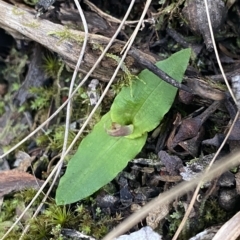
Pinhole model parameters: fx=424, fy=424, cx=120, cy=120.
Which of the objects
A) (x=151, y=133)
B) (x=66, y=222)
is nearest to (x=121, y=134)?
(x=151, y=133)

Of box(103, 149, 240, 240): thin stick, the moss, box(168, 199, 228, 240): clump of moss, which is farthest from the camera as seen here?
the moss

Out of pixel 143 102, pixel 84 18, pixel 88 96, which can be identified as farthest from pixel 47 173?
pixel 84 18

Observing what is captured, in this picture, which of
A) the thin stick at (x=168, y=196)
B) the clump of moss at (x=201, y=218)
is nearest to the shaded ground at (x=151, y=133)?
the clump of moss at (x=201, y=218)

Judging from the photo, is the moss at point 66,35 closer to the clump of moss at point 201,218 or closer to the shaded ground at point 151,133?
the shaded ground at point 151,133

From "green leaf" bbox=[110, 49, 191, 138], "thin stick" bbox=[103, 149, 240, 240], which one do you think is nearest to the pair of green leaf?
"green leaf" bbox=[110, 49, 191, 138]

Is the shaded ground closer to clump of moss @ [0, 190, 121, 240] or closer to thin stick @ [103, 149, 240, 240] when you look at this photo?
clump of moss @ [0, 190, 121, 240]

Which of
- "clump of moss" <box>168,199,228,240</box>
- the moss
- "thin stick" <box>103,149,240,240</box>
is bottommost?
"clump of moss" <box>168,199,228,240</box>

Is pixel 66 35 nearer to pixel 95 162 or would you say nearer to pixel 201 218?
pixel 95 162

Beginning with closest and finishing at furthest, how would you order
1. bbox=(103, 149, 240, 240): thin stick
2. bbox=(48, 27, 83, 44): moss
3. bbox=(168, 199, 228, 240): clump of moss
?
bbox=(103, 149, 240, 240): thin stick, bbox=(168, 199, 228, 240): clump of moss, bbox=(48, 27, 83, 44): moss

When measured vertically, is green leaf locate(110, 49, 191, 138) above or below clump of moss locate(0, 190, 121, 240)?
above
